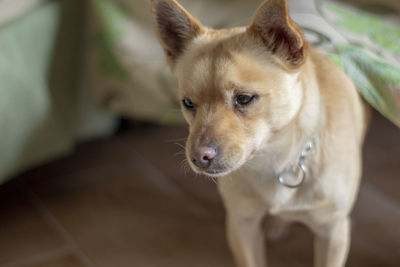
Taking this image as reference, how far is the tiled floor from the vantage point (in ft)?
4.98

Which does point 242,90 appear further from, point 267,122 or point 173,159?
point 173,159

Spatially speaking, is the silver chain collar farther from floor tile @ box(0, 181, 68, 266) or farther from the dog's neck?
floor tile @ box(0, 181, 68, 266)

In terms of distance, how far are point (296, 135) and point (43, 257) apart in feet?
2.92

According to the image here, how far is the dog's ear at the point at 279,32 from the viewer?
3.08 ft

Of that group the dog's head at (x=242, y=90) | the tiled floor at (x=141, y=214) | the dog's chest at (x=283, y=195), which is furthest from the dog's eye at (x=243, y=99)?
the tiled floor at (x=141, y=214)

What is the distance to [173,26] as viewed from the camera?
1.14 m

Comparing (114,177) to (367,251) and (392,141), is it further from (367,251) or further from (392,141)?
(392,141)

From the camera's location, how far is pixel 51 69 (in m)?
1.69

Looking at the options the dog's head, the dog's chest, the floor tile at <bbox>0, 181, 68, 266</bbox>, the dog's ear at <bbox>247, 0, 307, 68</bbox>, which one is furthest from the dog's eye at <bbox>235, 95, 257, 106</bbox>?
the floor tile at <bbox>0, 181, 68, 266</bbox>

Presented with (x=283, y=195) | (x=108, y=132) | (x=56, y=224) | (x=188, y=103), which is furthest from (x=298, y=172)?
(x=108, y=132)

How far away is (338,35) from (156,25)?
1.53 ft

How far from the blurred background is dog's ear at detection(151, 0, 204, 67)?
0.34 meters

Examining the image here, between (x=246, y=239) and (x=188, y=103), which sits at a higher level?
(x=188, y=103)

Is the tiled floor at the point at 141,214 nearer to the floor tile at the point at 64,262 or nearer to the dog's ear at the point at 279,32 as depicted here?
the floor tile at the point at 64,262
